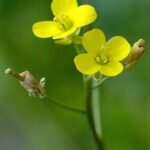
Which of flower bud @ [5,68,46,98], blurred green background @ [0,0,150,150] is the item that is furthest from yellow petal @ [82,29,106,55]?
blurred green background @ [0,0,150,150]

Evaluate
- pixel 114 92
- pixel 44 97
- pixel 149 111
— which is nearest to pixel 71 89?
pixel 114 92

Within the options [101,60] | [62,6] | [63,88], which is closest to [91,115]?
[101,60]

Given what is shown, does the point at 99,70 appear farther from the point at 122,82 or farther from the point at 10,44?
the point at 10,44

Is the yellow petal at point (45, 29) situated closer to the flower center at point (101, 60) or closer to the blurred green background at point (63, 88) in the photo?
the flower center at point (101, 60)

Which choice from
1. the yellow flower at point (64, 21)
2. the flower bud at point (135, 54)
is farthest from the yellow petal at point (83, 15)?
the flower bud at point (135, 54)

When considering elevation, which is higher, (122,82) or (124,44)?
(124,44)

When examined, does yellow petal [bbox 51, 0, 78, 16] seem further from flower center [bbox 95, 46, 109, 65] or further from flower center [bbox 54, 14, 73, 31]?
flower center [bbox 95, 46, 109, 65]

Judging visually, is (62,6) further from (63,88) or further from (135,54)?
(63,88)
